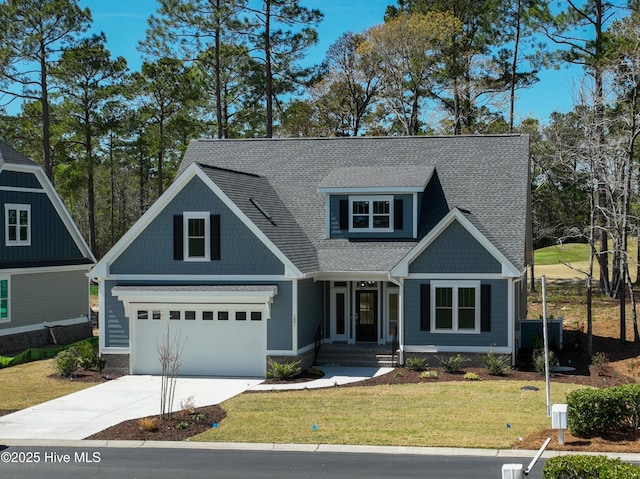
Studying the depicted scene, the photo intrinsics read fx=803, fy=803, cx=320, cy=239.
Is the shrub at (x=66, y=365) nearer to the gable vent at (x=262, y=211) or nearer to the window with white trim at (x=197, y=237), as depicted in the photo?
the window with white trim at (x=197, y=237)

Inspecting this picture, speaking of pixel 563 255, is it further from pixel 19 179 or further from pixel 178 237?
pixel 19 179

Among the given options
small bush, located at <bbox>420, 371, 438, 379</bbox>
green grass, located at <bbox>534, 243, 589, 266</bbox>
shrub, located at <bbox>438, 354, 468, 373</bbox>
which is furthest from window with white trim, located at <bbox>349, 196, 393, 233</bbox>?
green grass, located at <bbox>534, 243, 589, 266</bbox>

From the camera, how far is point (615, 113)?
35469 mm

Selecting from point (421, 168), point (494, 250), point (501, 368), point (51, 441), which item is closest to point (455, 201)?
point (421, 168)

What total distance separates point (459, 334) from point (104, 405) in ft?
35.5

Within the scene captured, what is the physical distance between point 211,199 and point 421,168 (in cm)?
808

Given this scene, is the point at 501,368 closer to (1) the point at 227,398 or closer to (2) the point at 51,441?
(1) the point at 227,398

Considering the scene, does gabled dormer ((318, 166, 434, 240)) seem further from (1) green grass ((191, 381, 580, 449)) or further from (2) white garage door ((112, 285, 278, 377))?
(1) green grass ((191, 381, 580, 449))

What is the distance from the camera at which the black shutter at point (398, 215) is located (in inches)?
1068

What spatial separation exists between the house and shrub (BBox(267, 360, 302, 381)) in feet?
2.30

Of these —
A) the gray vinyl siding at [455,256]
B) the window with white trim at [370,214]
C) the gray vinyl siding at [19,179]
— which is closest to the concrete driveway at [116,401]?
the gray vinyl siding at [455,256]

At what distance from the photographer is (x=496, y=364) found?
77.1ft

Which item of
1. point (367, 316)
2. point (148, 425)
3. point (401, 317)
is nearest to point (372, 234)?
point (367, 316)

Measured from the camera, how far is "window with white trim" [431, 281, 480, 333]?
24562 millimetres
